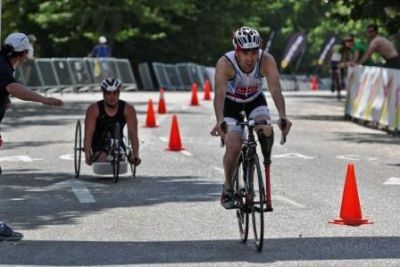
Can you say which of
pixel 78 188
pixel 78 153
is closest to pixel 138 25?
pixel 78 153

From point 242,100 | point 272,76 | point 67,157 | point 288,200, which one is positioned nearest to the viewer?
point 272,76

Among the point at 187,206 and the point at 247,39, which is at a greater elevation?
the point at 247,39

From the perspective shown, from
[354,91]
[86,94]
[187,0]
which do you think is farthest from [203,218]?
[187,0]

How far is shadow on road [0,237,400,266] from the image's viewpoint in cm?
991

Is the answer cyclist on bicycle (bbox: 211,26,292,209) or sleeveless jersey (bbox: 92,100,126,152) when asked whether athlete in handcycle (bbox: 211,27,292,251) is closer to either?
cyclist on bicycle (bbox: 211,26,292,209)

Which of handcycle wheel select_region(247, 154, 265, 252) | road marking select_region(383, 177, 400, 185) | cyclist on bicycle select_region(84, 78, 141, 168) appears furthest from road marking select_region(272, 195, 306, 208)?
handcycle wheel select_region(247, 154, 265, 252)

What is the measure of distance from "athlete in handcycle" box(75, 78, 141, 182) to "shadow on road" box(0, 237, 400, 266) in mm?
5450

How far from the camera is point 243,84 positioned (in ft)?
36.6

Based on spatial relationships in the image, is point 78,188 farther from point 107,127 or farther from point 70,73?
point 70,73

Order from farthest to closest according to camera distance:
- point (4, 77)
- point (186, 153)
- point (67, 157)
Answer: point (186, 153) → point (67, 157) → point (4, 77)

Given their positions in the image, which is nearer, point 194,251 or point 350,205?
point 194,251

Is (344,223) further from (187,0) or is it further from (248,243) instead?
(187,0)

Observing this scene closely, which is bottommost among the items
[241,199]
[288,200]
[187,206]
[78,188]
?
[78,188]

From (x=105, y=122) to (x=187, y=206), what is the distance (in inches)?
122
